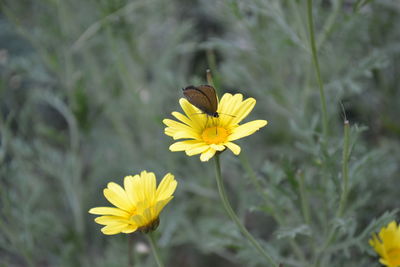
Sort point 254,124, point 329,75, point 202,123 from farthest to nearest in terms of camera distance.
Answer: point 329,75 → point 202,123 → point 254,124

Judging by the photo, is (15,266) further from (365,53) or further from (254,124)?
(365,53)

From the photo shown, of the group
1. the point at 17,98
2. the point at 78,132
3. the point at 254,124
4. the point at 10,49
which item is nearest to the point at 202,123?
the point at 254,124

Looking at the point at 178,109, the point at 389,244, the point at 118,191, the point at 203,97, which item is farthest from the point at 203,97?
the point at 178,109

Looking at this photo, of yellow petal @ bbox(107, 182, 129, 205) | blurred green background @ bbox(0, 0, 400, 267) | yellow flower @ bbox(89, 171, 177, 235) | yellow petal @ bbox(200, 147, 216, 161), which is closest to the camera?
yellow petal @ bbox(200, 147, 216, 161)

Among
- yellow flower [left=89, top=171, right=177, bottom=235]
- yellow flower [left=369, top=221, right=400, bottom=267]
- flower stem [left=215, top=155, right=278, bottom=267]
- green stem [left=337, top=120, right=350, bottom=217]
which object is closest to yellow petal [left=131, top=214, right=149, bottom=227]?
yellow flower [left=89, top=171, right=177, bottom=235]

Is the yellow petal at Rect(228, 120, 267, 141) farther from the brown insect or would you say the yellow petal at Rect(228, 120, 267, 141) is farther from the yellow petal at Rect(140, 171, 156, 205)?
the yellow petal at Rect(140, 171, 156, 205)

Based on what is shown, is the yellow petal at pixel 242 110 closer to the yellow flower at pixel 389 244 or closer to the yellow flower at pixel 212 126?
the yellow flower at pixel 212 126
